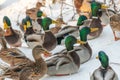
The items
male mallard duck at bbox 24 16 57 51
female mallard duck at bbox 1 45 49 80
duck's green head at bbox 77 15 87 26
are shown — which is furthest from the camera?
duck's green head at bbox 77 15 87 26

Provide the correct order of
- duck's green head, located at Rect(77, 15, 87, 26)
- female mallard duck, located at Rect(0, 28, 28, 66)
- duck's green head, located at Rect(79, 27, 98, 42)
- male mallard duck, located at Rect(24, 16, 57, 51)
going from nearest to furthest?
female mallard duck, located at Rect(0, 28, 28, 66) < duck's green head, located at Rect(79, 27, 98, 42) < male mallard duck, located at Rect(24, 16, 57, 51) < duck's green head, located at Rect(77, 15, 87, 26)

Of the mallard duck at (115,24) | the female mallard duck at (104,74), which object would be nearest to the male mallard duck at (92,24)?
the mallard duck at (115,24)

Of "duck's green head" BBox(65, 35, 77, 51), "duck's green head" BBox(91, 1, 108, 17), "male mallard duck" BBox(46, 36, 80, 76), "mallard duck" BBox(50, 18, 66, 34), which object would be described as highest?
"duck's green head" BBox(91, 1, 108, 17)

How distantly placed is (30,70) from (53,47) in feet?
5.73

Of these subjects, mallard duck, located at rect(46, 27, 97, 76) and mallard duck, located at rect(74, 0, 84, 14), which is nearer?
mallard duck, located at rect(46, 27, 97, 76)

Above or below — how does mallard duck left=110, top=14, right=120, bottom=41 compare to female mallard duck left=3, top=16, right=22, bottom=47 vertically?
above

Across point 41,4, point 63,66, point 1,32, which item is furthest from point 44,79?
point 41,4

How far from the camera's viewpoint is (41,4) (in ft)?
40.6

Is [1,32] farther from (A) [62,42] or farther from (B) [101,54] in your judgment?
(B) [101,54]

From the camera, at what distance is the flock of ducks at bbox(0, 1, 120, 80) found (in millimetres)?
7977

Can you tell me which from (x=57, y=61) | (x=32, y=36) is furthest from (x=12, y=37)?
(x=57, y=61)

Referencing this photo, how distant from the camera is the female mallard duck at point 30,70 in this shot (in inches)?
312

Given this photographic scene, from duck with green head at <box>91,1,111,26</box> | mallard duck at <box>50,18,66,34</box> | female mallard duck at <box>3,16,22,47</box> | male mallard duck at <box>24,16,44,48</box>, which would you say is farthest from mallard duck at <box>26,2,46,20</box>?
duck with green head at <box>91,1,111,26</box>

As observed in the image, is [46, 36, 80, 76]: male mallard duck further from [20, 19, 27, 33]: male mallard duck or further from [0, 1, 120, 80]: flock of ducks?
[20, 19, 27, 33]: male mallard duck
